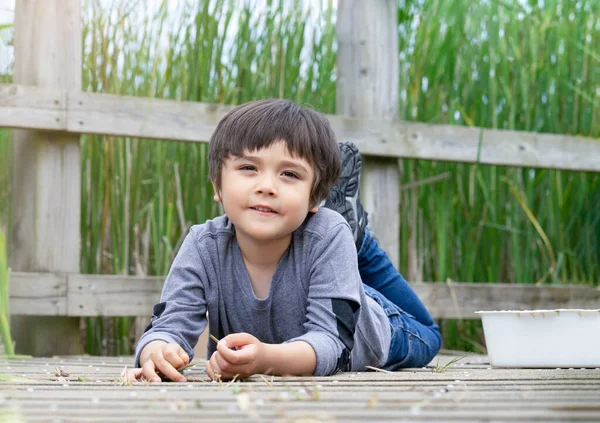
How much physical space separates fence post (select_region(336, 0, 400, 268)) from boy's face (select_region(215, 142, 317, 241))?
4.59 ft

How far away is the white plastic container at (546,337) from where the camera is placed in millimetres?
2008

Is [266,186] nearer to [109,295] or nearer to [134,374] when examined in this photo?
[134,374]

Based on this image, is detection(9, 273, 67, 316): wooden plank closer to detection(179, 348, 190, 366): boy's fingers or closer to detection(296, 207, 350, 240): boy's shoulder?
detection(296, 207, 350, 240): boy's shoulder

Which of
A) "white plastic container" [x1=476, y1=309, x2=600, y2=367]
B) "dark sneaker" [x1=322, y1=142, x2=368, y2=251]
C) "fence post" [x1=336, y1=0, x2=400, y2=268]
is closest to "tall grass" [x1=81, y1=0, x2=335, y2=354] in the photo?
"fence post" [x1=336, y1=0, x2=400, y2=268]

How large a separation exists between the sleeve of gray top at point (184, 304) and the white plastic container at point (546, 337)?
66 cm

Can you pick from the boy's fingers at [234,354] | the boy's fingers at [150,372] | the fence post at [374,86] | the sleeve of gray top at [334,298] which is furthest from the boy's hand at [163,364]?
the fence post at [374,86]

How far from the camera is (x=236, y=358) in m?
1.63

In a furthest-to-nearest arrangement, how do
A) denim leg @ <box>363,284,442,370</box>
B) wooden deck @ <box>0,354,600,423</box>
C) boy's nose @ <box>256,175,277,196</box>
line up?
1. denim leg @ <box>363,284,442,370</box>
2. boy's nose @ <box>256,175,277,196</box>
3. wooden deck @ <box>0,354,600,423</box>

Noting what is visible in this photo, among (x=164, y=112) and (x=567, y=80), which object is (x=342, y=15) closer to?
(x=164, y=112)

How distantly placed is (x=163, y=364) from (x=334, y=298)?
410 millimetres

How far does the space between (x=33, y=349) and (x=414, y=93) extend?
69.6 inches

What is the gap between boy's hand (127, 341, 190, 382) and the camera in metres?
1.69

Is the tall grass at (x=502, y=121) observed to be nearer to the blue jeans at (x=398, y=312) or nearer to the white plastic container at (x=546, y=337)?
the blue jeans at (x=398, y=312)

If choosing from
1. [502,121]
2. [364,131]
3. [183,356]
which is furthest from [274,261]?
[502,121]
